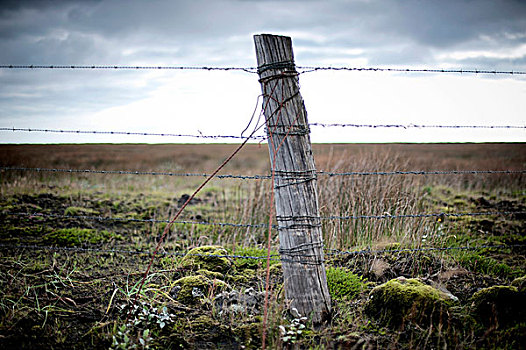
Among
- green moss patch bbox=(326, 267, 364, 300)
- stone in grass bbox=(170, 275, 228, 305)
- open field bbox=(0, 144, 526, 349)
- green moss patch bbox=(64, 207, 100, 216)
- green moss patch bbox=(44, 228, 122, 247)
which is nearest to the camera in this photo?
open field bbox=(0, 144, 526, 349)

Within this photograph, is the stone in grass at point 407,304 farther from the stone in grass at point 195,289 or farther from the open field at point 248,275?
the stone in grass at point 195,289

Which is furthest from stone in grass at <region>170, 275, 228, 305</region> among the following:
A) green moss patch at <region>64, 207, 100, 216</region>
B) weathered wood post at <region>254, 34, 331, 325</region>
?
green moss patch at <region>64, 207, 100, 216</region>

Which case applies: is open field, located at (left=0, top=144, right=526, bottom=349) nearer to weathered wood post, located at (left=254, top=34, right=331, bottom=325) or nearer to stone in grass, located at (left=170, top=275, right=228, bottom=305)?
stone in grass, located at (left=170, top=275, right=228, bottom=305)

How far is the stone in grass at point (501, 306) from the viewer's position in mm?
2934

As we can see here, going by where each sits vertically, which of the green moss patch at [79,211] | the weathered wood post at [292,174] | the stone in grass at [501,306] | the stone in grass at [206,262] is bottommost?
the stone in grass at [501,306]

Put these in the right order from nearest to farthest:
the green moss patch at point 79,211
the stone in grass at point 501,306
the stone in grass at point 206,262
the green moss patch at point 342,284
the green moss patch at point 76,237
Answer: the stone in grass at point 501,306, the green moss patch at point 342,284, the stone in grass at point 206,262, the green moss patch at point 76,237, the green moss patch at point 79,211

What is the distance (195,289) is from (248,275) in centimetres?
60

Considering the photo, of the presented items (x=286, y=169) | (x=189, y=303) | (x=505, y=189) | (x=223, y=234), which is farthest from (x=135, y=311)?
(x=505, y=189)

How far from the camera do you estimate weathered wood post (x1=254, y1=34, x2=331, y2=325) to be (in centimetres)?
287

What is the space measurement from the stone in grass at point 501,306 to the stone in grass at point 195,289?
1.95m

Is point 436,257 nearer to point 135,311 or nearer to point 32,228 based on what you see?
point 135,311

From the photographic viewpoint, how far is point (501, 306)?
3.00m

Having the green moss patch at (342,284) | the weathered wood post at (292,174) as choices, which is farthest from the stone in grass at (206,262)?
the weathered wood post at (292,174)

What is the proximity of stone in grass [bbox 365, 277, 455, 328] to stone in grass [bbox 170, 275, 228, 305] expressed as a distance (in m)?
1.20
